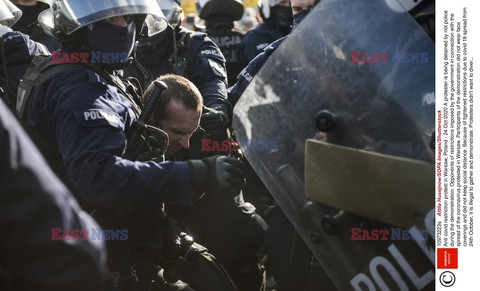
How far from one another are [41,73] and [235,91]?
4.43ft

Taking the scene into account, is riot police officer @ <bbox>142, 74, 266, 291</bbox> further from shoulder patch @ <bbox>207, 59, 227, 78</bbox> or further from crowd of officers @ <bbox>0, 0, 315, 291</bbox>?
shoulder patch @ <bbox>207, 59, 227, 78</bbox>

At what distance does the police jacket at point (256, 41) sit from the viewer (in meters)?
5.91

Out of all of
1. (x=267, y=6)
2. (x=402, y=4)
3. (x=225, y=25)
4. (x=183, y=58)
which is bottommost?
(x=225, y=25)

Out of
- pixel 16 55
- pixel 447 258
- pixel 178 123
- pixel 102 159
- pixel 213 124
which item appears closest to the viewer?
pixel 447 258

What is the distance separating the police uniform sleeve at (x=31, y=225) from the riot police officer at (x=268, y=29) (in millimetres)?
4770

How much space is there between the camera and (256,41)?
5.95 metres

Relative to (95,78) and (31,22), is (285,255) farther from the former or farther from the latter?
(31,22)

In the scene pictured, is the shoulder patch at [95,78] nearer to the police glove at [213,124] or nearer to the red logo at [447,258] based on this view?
the police glove at [213,124]

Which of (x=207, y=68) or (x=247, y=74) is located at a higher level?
(x=247, y=74)

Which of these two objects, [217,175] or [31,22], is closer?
[217,175]

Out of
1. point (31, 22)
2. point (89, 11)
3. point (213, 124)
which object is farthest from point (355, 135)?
point (31, 22)

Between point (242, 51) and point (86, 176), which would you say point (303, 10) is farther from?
point (242, 51)

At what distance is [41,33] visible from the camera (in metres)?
4.93

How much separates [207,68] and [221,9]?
244cm
